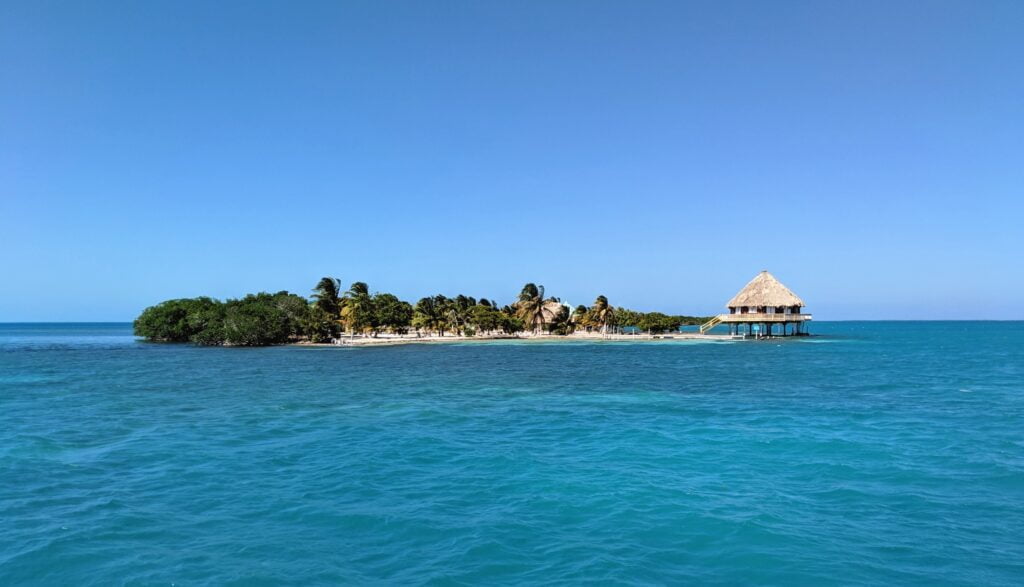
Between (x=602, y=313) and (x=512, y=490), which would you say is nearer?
(x=512, y=490)

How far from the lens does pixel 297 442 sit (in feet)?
56.9

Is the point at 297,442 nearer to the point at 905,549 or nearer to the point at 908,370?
the point at 905,549

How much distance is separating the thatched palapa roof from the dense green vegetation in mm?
25172

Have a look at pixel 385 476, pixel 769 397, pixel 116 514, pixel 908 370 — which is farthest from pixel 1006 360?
pixel 116 514

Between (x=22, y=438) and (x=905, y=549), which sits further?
(x=22, y=438)

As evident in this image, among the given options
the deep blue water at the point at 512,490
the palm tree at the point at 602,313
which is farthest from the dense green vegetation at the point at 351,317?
the deep blue water at the point at 512,490

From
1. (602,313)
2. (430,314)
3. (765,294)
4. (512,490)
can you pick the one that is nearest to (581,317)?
(602,313)

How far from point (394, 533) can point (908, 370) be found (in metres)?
44.2

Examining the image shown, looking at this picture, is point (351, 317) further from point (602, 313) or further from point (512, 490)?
point (512, 490)

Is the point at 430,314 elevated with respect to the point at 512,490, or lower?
elevated

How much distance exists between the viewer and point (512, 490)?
41.4 feet

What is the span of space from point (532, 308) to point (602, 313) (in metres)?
12.8

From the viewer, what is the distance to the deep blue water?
895 cm

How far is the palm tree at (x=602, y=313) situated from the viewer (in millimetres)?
104294
